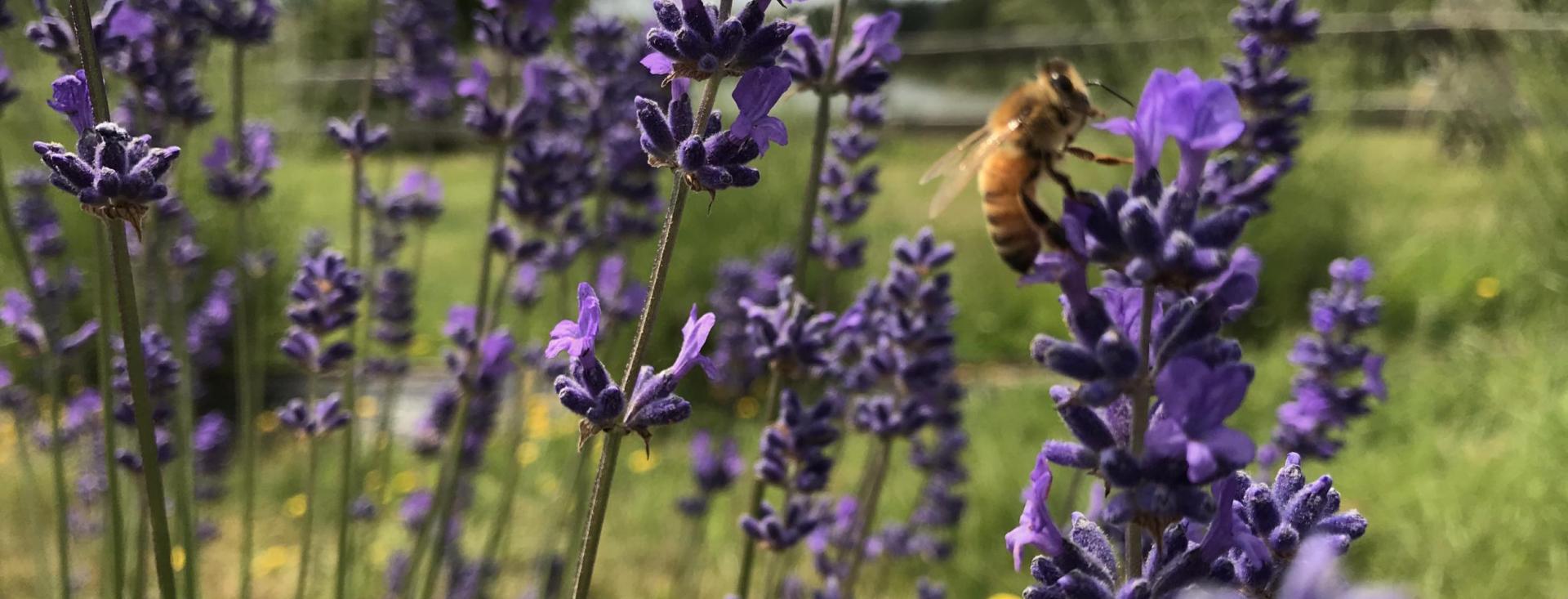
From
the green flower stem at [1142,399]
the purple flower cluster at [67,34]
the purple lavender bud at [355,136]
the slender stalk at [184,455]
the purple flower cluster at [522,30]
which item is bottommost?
the slender stalk at [184,455]

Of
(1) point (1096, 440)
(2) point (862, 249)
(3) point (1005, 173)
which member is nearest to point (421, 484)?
(2) point (862, 249)

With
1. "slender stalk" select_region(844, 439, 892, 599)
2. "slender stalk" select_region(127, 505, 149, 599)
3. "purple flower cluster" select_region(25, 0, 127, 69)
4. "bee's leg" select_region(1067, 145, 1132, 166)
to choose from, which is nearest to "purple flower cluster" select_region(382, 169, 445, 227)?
"slender stalk" select_region(127, 505, 149, 599)

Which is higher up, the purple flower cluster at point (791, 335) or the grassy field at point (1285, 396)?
the purple flower cluster at point (791, 335)

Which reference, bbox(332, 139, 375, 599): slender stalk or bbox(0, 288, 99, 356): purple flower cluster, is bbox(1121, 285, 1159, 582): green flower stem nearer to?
bbox(332, 139, 375, 599): slender stalk

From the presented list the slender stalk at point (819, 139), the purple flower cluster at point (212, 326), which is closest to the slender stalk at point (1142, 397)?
the slender stalk at point (819, 139)

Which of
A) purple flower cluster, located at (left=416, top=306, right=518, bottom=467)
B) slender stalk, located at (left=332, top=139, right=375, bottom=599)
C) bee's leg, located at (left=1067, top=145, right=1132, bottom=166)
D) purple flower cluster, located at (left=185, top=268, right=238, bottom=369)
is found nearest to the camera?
bee's leg, located at (left=1067, top=145, right=1132, bottom=166)

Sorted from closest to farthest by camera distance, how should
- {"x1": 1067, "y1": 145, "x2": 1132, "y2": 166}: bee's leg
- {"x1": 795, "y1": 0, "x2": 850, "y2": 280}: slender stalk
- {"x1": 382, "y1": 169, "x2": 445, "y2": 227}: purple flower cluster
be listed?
{"x1": 1067, "y1": 145, "x2": 1132, "y2": 166}: bee's leg
{"x1": 795, "y1": 0, "x2": 850, "y2": 280}: slender stalk
{"x1": 382, "y1": 169, "x2": 445, "y2": 227}: purple flower cluster

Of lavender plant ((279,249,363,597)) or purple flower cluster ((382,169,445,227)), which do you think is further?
purple flower cluster ((382,169,445,227))

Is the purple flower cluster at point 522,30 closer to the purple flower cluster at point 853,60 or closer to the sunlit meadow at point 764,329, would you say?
the sunlit meadow at point 764,329
